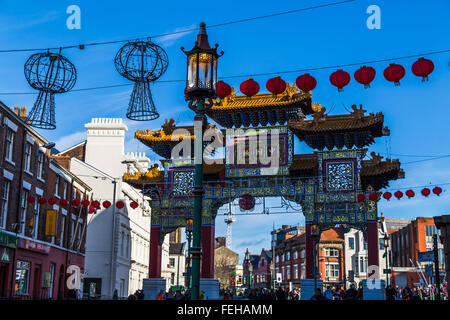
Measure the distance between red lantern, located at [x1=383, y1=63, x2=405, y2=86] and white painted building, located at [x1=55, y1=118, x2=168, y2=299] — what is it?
2950cm

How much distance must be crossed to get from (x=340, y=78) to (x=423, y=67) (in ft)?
8.31

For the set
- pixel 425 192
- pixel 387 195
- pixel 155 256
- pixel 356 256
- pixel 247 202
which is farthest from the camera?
pixel 356 256

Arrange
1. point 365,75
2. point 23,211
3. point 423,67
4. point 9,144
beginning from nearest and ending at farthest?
1. point 423,67
2. point 365,75
3. point 9,144
4. point 23,211

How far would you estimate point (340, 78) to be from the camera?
1717 centimetres

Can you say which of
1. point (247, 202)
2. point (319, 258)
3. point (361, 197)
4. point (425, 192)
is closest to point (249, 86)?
point (425, 192)

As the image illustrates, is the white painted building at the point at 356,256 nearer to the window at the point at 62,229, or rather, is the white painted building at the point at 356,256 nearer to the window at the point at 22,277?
the window at the point at 62,229

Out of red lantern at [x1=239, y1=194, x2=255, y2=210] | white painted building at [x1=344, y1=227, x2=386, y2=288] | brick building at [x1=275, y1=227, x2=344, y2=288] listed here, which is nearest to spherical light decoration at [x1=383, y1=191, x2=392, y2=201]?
red lantern at [x1=239, y1=194, x2=255, y2=210]

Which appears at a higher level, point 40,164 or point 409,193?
point 40,164

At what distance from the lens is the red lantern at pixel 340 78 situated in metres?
17.2

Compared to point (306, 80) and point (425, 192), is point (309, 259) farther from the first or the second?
point (306, 80)
